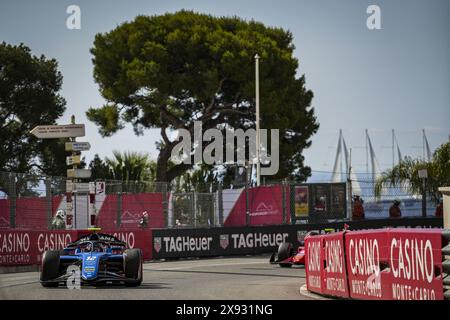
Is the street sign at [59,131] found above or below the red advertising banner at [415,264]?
above

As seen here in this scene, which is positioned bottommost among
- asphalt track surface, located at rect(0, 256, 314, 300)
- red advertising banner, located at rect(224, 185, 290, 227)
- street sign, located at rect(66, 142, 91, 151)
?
asphalt track surface, located at rect(0, 256, 314, 300)

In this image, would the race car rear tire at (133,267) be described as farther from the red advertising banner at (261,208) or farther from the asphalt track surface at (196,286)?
the red advertising banner at (261,208)

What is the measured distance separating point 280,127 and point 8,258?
22.3 m

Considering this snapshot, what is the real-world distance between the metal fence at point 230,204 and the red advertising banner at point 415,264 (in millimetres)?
17683

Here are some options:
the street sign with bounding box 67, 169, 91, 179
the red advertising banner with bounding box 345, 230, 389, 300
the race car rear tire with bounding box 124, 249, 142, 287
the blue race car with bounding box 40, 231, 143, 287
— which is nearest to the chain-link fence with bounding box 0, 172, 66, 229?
the street sign with bounding box 67, 169, 91, 179

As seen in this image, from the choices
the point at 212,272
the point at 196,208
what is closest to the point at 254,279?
the point at 212,272

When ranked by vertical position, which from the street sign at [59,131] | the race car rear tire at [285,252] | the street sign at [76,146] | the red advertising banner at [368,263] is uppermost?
the street sign at [59,131]

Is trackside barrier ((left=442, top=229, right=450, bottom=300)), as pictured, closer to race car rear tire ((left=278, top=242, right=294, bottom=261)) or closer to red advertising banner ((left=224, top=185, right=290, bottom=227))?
race car rear tire ((left=278, top=242, right=294, bottom=261))

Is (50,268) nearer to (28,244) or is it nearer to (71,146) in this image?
(28,244)

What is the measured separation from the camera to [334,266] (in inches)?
528

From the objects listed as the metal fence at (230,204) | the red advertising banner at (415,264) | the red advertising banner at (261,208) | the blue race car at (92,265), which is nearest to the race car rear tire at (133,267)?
the blue race car at (92,265)

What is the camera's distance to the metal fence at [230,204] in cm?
2892

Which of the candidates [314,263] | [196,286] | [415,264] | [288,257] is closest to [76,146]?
[288,257]

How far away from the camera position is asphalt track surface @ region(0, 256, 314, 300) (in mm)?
13648
